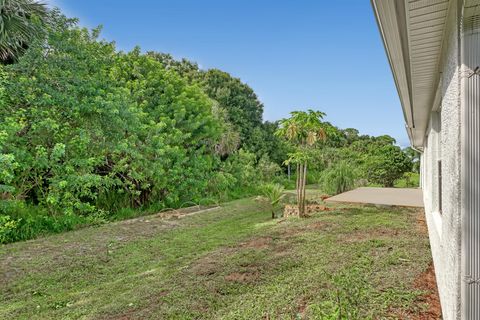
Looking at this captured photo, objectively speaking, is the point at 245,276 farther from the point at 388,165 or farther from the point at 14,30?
the point at 388,165

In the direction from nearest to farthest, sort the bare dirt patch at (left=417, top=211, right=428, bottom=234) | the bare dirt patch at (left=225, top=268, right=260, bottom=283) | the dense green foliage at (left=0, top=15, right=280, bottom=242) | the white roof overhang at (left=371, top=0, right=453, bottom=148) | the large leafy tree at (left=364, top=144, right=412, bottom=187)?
the white roof overhang at (left=371, top=0, right=453, bottom=148) → the bare dirt patch at (left=225, top=268, right=260, bottom=283) → the bare dirt patch at (left=417, top=211, right=428, bottom=234) → the dense green foliage at (left=0, top=15, right=280, bottom=242) → the large leafy tree at (left=364, top=144, right=412, bottom=187)

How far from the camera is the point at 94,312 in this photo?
332 centimetres

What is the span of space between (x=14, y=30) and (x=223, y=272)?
9.48 meters

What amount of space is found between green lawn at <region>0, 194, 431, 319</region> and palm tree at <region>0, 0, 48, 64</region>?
5.81 metres

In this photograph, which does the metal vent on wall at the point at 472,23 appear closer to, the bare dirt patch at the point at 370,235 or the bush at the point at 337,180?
the bare dirt patch at the point at 370,235

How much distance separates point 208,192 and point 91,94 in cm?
598

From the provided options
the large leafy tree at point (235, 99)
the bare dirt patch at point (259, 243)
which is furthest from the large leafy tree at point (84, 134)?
the large leafy tree at point (235, 99)

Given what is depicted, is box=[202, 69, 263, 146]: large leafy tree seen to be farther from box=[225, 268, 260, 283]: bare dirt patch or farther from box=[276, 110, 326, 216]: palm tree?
box=[225, 268, 260, 283]: bare dirt patch

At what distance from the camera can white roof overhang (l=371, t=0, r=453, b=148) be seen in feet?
5.76

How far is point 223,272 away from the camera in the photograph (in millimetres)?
4270

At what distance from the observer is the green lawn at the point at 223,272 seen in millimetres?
3150

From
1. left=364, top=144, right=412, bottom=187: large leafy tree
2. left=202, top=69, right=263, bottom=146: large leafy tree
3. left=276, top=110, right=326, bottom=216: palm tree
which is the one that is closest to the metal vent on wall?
left=276, top=110, right=326, bottom=216: palm tree

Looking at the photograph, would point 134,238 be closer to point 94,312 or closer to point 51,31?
point 94,312

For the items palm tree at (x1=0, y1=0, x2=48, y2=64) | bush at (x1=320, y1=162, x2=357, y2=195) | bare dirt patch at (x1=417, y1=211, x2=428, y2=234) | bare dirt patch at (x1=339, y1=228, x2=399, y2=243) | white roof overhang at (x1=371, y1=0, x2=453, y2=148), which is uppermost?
palm tree at (x1=0, y1=0, x2=48, y2=64)
